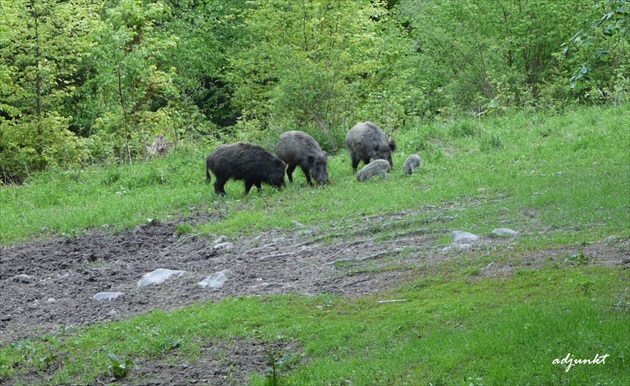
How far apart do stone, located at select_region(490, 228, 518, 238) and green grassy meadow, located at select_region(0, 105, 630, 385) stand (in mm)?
181

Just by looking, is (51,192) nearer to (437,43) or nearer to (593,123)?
(593,123)

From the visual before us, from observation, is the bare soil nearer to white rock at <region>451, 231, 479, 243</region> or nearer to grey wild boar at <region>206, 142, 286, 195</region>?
white rock at <region>451, 231, 479, 243</region>

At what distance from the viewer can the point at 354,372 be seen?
7117mm

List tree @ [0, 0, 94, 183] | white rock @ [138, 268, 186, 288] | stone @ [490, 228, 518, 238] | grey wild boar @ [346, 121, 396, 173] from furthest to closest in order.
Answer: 1. tree @ [0, 0, 94, 183]
2. grey wild boar @ [346, 121, 396, 173]
3. white rock @ [138, 268, 186, 288]
4. stone @ [490, 228, 518, 238]

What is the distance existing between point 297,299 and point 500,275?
83.9 inches

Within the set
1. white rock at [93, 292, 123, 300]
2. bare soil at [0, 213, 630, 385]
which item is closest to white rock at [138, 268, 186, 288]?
bare soil at [0, 213, 630, 385]

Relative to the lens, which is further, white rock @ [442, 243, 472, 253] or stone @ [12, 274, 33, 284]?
stone @ [12, 274, 33, 284]

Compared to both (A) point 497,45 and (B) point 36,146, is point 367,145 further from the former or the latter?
(B) point 36,146

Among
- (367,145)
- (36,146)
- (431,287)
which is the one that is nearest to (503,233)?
(431,287)

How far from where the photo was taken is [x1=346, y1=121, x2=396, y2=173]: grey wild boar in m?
17.6

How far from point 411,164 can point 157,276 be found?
6.89 metres

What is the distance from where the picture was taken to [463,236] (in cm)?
1101

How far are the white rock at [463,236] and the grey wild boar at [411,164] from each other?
5389mm

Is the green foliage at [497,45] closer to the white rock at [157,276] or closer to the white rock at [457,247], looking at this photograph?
the white rock at [457,247]
